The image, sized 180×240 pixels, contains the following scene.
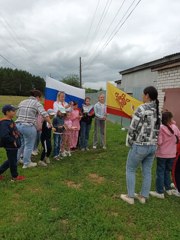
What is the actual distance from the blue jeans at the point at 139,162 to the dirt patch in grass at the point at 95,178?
1232mm

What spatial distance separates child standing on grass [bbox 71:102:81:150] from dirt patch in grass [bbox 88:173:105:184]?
234cm

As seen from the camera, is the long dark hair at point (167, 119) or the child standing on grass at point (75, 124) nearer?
the long dark hair at point (167, 119)

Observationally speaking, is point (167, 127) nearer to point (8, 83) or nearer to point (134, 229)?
point (134, 229)

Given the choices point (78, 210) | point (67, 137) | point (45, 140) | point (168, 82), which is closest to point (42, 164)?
point (45, 140)

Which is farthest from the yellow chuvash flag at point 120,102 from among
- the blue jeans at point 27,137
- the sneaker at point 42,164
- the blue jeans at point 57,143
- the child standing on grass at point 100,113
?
the blue jeans at point 27,137

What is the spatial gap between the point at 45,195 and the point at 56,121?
288 cm

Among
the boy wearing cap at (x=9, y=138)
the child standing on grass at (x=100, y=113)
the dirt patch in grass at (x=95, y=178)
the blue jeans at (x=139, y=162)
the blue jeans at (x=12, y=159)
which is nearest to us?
the blue jeans at (x=139, y=162)

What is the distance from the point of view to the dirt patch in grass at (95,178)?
19.3ft

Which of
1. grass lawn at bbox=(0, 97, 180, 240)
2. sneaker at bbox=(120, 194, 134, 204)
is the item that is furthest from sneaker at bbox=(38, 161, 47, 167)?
sneaker at bbox=(120, 194, 134, 204)

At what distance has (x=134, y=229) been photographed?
384cm

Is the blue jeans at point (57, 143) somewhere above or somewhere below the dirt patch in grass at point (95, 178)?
above

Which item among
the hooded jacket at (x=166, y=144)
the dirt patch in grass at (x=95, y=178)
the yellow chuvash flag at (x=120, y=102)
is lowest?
the dirt patch in grass at (x=95, y=178)

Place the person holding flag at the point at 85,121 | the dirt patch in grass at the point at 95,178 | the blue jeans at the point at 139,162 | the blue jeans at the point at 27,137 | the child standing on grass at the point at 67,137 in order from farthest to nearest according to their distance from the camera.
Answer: the person holding flag at the point at 85,121, the child standing on grass at the point at 67,137, the blue jeans at the point at 27,137, the dirt patch in grass at the point at 95,178, the blue jeans at the point at 139,162

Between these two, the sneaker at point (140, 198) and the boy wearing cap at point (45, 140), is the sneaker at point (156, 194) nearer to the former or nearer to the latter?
the sneaker at point (140, 198)
